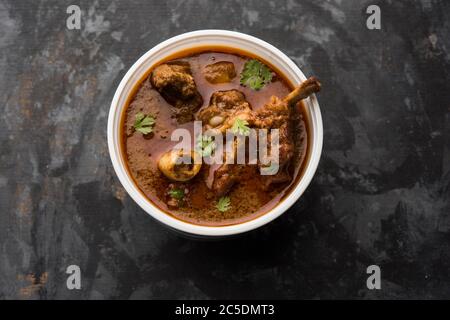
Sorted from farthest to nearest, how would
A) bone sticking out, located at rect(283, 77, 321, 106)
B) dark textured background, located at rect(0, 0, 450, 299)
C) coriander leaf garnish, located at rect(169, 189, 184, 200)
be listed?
dark textured background, located at rect(0, 0, 450, 299), coriander leaf garnish, located at rect(169, 189, 184, 200), bone sticking out, located at rect(283, 77, 321, 106)

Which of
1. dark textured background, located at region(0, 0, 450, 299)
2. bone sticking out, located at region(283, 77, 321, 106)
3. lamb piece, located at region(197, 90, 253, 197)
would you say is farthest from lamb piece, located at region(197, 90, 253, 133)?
dark textured background, located at region(0, 0, 450, 299)

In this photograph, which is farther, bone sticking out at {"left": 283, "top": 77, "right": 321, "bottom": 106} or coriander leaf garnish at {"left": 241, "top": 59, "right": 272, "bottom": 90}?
coriander leaf garnish at {"left": 241, "top": 59, "right": 272, "bottom": 90}

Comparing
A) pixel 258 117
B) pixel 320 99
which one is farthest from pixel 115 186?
pixel 320 99

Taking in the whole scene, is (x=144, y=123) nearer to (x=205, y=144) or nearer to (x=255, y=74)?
(x=205, y=144)

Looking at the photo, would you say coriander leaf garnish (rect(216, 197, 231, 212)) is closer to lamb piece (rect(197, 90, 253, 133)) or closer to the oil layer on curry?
the oil layer on curry

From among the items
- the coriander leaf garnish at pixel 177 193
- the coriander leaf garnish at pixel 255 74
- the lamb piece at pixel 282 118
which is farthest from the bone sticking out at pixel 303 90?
the coriander leaf garnish at pixel 177 193

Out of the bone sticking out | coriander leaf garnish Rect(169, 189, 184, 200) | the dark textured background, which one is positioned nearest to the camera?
the bone sticking out

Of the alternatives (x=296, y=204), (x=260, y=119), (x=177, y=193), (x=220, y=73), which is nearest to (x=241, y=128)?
(x=260, y=119)

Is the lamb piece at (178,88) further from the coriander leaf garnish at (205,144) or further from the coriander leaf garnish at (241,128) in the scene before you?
the coriander leaf garnish at (241,128)
